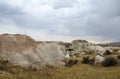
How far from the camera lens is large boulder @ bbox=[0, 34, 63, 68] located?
85.6ft

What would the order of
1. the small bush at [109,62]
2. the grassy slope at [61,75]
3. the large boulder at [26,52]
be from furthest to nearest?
the small bush at [109,62]
the large boulder at [26,52]
the grassy slope at [61,75]

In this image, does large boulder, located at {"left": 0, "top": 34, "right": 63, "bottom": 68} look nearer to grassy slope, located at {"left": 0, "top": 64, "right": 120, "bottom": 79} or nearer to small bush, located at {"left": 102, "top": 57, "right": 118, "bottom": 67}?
Answer: grassy slope, located at {"left": 0, "top": 64, "right": 120, "bottom": 79}

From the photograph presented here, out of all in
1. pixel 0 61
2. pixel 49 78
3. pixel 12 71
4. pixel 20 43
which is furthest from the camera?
pixel 20 43

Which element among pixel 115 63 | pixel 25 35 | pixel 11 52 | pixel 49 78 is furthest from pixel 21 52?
pixel 115 63

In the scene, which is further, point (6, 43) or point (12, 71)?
point (6, 43)

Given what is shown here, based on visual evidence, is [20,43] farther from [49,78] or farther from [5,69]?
[49,78]

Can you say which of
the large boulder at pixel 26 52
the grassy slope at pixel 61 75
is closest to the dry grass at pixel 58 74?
A: the grassy slope at pixel 61 75

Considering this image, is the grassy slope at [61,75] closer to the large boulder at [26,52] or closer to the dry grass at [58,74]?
the dry grass at [58,74]

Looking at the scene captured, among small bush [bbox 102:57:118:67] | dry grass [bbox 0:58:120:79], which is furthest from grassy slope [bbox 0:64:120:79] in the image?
small bush [bbox 102:57:118:67]

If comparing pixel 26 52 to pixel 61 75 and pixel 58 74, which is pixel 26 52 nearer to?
pixel 58 74

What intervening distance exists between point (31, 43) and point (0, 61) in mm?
4169

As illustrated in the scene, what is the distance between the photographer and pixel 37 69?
85.6 ft

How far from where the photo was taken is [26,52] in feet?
Result: 89.2

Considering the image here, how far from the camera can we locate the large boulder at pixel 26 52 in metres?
26.1
